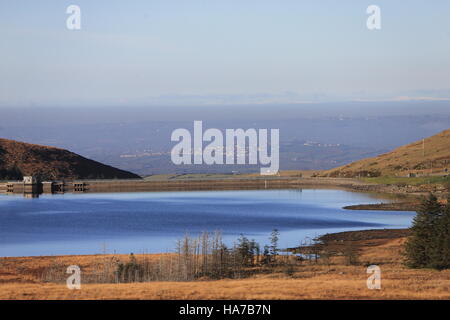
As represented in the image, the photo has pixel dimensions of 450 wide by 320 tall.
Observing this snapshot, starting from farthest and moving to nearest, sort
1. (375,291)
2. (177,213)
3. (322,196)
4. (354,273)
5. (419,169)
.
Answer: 1. (419,169)
2. (322,196)
3. (177,213)
4. (354,273)
5. (375,291)

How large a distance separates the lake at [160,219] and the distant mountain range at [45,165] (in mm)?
21999

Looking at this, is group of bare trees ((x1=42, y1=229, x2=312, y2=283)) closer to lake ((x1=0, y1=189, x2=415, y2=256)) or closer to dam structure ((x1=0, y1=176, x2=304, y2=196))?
lake ((x1=0, y1=189, x2=415, y2=256))

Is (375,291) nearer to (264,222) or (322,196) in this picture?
(264,222)

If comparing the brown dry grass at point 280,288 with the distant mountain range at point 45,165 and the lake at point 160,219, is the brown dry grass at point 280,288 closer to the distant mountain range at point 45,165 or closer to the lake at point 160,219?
the lake at point 160,219

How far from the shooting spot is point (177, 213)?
7581 centimetres

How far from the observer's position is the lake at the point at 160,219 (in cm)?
5222

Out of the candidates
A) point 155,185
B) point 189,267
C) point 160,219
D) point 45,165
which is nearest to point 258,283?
point 189,267

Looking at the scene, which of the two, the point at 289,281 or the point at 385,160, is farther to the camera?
the point at 385,160

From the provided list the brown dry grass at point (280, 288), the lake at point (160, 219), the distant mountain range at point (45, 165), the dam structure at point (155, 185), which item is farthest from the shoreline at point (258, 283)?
the distant mountain range at point (45, 165)

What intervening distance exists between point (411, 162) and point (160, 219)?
2541 inches

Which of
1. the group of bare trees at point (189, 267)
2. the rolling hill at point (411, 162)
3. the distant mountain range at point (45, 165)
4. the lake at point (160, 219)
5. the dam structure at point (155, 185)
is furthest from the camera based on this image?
the distant mountain range at point (45, 165)

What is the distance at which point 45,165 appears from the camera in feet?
431
